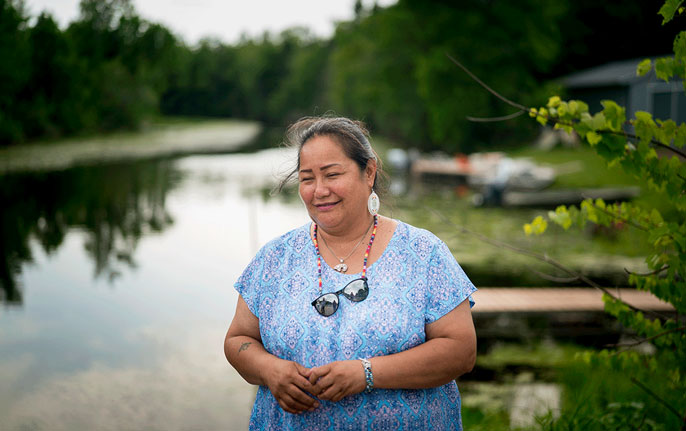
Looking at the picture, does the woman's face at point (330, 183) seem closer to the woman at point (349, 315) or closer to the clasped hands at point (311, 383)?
the woman at point (349, 315)

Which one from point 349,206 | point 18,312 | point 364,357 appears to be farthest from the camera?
point 18,312

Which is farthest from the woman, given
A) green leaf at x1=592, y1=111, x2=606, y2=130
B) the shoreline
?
the shoreline

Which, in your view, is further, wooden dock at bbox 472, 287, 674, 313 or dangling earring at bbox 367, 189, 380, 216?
wooden dock at bbox 472, 287, 674, 313

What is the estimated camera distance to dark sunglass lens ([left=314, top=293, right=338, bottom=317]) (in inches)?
75.5

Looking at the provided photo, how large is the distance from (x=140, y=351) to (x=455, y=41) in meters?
20.2

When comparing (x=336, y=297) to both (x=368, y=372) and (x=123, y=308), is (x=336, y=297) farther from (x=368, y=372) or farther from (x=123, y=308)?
(x=123, y=308)

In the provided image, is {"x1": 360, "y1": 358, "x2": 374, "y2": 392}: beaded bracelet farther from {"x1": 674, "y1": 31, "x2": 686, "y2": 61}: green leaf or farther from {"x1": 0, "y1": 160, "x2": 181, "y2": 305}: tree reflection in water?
{"x1": 0, "y1": 160, "x2": 181, "y2": 305}: tree reflection in water

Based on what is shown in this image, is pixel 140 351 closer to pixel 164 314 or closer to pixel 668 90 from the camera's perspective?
pixel 164 314

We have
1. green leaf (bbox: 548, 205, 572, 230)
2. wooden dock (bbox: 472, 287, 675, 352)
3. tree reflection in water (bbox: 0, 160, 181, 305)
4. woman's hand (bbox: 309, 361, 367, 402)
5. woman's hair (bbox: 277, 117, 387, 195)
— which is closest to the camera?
woman's hand (bbox: 309, 361, 367, 402)

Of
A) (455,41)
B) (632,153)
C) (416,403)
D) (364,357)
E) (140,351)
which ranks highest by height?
(455,41)

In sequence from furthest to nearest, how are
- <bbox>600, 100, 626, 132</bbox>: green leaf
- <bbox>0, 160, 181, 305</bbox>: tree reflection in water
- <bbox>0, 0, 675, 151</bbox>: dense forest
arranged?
<bbox>0, 0, 675, 151</bbox>: dense forest
<bbox>0, 160, 181, 305</bbox>: tree reflection in water
<bbox>600, 100, 626, 132</bbox>: green leaf

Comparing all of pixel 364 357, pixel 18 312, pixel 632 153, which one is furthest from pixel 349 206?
pixel 18 312

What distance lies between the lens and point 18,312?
23.2 feet

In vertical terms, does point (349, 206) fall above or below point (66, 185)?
above
